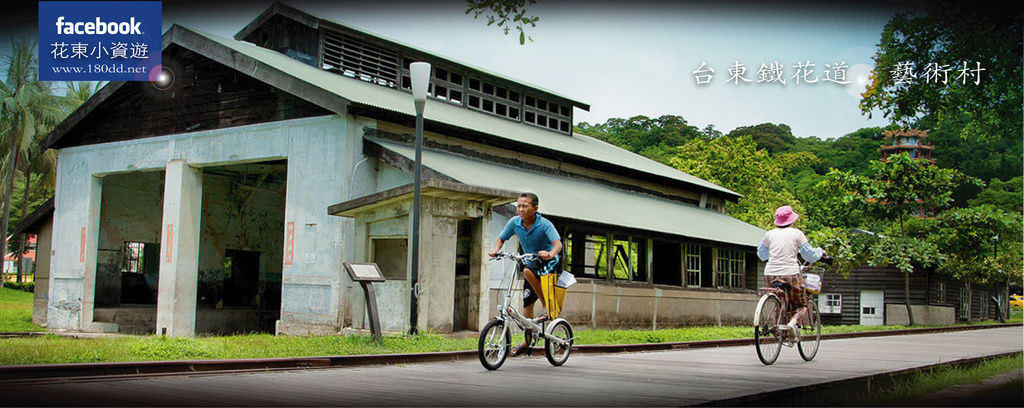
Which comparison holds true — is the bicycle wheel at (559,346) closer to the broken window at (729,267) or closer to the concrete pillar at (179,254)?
the concrete pillar at (179,254)

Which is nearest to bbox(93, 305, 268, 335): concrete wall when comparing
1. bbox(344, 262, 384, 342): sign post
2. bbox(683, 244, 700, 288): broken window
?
bbox(683, 244, 700, 288): broken window

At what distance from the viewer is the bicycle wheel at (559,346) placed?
26.0 ft

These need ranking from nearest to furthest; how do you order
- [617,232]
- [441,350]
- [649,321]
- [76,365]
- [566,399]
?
[566,399]
[76,365]
[441,350]
[617,232]
[649,321]

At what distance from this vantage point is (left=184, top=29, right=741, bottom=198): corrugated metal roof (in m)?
16.9

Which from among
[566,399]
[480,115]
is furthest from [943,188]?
[566,399]

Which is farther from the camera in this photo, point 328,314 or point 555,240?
point 328,314

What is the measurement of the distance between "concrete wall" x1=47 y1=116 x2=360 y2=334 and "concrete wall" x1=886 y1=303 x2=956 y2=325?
85.7 feet

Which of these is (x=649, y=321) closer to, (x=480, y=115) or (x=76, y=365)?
(x=480, y=115)

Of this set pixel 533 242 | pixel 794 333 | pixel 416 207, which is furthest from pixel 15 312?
pixel 794 333

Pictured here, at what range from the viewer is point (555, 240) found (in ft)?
25.3

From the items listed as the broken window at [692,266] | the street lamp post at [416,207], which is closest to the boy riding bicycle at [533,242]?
the street lamp post at [416,207]

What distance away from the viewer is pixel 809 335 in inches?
361

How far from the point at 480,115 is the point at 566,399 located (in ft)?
57.5

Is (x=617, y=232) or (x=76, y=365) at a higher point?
(x=617, y=232)
